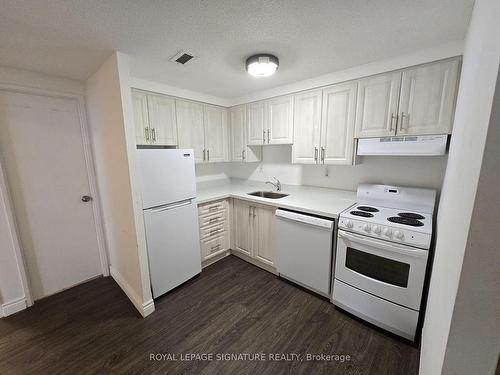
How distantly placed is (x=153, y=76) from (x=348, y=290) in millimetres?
2895

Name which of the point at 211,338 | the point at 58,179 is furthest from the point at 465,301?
the point at 58,179

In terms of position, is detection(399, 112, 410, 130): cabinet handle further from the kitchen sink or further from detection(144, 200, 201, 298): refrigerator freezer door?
detection(144, 200, 201, 298): refrigerator freezer door

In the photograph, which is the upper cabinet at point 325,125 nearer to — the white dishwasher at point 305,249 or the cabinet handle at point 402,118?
the cabinet handle at point 402,118

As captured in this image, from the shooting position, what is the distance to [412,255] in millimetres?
1467

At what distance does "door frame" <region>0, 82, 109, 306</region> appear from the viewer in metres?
1.86

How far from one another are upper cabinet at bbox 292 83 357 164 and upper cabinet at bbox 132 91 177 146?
1.54 metres

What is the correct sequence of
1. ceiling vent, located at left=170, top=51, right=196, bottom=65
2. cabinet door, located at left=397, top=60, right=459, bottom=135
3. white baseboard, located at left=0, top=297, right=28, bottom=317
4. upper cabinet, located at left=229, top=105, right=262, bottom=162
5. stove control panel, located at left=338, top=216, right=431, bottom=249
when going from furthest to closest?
upper cabinet, located at left=229, top=105, right=262, bottom=162, white baseboard, located at left=0, top=297, right=28, bottom=317, ceiling vent, located at left=170, top=51, right=196, bottom=65, cabinet door, located at left=397, top=60, right=459, bottom=135, stove control panel, located at left=338, top=216, right=431, bottom=249

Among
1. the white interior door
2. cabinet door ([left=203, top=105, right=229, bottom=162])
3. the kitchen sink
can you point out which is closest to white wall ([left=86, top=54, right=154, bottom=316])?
the white interior door

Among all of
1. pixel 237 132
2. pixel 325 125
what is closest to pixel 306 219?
pixel 325 125

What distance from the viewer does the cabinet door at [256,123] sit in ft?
9.12

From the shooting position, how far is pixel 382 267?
1627mm

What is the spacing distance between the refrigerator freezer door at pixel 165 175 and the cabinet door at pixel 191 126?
56 centimetres

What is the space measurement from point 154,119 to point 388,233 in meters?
2.59

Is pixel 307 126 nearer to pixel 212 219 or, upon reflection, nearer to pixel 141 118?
pixel 212 219
